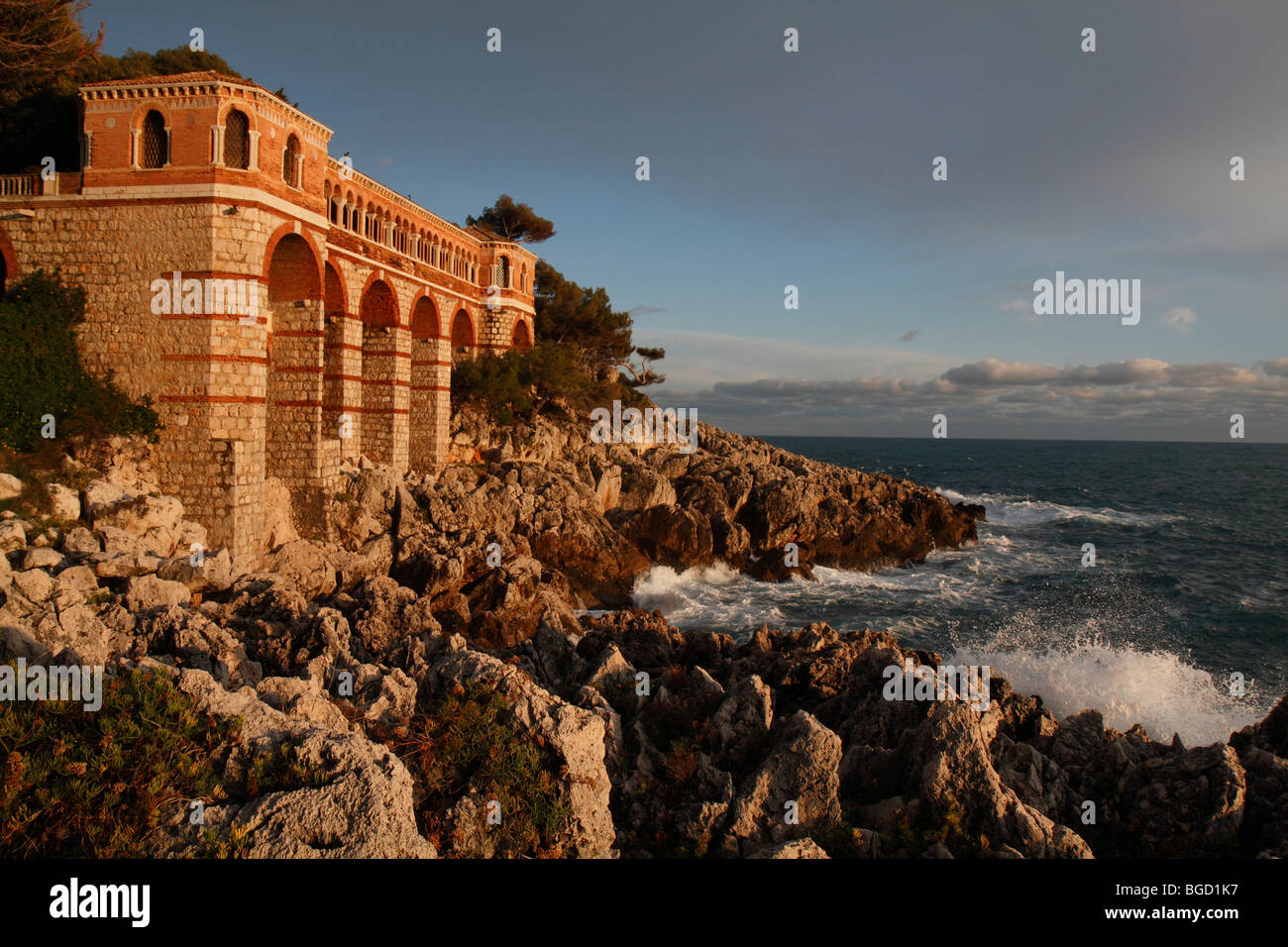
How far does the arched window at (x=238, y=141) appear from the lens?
17359 millimetres

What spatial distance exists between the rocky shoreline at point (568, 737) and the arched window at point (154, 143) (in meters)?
7.17

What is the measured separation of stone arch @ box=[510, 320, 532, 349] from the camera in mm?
37594

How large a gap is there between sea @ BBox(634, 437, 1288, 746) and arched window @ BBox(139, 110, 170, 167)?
61.3ft

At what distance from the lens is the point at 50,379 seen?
16.9m

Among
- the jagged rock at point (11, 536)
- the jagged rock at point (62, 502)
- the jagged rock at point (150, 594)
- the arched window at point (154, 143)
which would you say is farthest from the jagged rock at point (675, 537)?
the jagged rock at point (11, 536)

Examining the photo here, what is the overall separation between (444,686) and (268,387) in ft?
50.6

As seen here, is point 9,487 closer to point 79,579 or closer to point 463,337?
point 79,579

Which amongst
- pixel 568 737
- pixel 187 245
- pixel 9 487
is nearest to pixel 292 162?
pixel 187 245

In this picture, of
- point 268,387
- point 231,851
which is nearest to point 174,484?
point 268,387

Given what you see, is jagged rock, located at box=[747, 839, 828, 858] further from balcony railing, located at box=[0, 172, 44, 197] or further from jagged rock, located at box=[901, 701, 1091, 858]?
balcony railing, located at box=[0, 172, 44, 197]

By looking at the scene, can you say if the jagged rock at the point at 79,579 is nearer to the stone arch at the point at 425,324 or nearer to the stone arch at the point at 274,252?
the stone arch at the point at 274,252

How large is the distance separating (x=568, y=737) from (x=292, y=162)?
18.4 metres

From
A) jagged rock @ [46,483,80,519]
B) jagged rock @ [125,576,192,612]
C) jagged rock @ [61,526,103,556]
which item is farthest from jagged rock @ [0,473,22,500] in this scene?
jagged rock @ [125,576,192,612]

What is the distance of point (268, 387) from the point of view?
20.9m
